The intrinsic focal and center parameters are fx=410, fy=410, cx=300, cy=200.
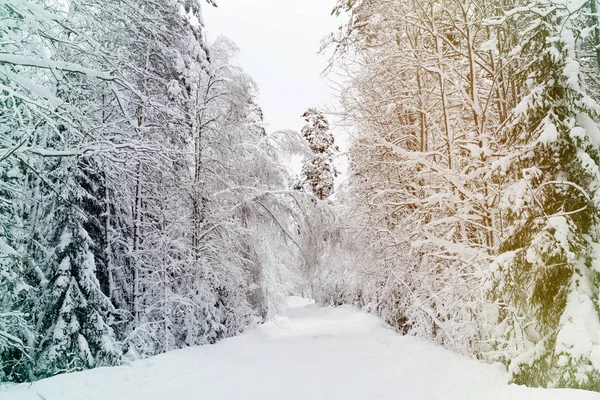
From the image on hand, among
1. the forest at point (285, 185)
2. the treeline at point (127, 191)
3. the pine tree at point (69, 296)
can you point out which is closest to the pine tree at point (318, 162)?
the forest at point (285, 185)

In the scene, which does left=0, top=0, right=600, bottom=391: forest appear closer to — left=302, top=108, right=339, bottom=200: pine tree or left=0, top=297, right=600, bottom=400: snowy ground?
left=0, top=297, right=600, bottom=400: snowy ground

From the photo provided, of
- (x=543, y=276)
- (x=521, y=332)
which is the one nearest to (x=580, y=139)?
(x=543, y=276)

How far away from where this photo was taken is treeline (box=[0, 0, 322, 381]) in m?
5.15

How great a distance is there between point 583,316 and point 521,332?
3.23ft

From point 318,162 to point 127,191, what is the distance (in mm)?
19286

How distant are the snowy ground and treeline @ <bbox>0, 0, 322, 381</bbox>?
1.02 m

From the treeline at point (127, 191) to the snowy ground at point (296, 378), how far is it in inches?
40.3

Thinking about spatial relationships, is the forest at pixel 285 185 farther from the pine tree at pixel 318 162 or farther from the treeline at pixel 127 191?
the pine tree at pixel 318 162

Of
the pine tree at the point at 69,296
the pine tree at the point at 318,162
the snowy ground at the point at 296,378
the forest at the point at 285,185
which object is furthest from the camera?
the pine tree at the point at 318,162

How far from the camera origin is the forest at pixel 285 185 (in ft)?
16.5

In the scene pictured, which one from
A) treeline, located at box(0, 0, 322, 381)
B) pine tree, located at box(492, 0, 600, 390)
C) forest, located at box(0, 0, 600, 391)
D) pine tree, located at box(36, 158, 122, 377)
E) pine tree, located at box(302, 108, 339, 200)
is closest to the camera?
pine tree, located at box(492, 0, 600, 390)

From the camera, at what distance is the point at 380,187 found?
1172 centimetres

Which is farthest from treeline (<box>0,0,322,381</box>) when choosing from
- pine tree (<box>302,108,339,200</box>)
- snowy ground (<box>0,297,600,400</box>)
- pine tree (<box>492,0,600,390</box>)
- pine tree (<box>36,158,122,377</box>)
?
pine tree (<box>302,108,339,200</box>)

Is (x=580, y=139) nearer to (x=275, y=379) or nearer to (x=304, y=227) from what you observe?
(x=275, y=379)
